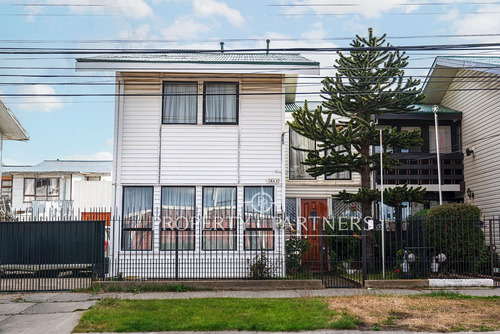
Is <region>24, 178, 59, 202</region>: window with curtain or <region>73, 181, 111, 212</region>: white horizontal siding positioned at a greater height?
<region>24, 178, 59, 202</region>: window with curtain

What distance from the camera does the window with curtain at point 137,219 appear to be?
52.1ft

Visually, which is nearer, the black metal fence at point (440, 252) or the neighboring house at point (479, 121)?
the black metal fence at point (440, 252)

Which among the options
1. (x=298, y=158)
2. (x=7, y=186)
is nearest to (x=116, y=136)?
(x=298, y=158)

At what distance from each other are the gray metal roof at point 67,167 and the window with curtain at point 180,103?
22.0 meters

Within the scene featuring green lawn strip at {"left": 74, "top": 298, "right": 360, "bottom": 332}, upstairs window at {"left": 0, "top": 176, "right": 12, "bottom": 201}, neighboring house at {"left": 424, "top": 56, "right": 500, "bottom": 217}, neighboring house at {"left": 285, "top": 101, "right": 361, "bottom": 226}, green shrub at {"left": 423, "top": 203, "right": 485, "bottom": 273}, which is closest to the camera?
green lawn strip at {"left": 74, "top": 298, "right": 360, "bottom": 332}

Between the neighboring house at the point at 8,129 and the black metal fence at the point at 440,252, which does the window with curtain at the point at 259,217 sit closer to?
the black metal fence at the point at 440,252

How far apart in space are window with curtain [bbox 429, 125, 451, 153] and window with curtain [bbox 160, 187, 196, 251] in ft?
35.0

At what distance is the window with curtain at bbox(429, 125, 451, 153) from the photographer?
21500mm

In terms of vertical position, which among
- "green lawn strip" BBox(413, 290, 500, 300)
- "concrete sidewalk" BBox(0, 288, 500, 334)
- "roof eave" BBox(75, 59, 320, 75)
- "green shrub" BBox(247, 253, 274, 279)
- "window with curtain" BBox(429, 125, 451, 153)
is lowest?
"concrete sidewalk" BBox(0, 288, 500, 334)

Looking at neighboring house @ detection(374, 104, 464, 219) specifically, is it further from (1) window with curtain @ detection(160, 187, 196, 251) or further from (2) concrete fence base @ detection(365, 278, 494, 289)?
(1) window with curtain @ detection(160, 187, 196, 251)

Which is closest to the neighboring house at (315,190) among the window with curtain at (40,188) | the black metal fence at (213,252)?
the black metal fence at (213,252)

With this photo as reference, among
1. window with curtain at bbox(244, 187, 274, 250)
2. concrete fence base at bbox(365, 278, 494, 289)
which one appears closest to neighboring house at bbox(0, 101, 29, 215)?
window with curtain at bbox(244, 187, 274, 250)

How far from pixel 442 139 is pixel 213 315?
14566 millimetres

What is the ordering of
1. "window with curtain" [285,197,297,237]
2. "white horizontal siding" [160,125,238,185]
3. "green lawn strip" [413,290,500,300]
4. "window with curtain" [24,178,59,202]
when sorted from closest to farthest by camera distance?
"green lawn strip" [413,290,500,300] → "white horizontal siding" [160,125,238,185] → "window with curtain" [285,197,297,237] → "window with curtain" [24,178,59,202]
